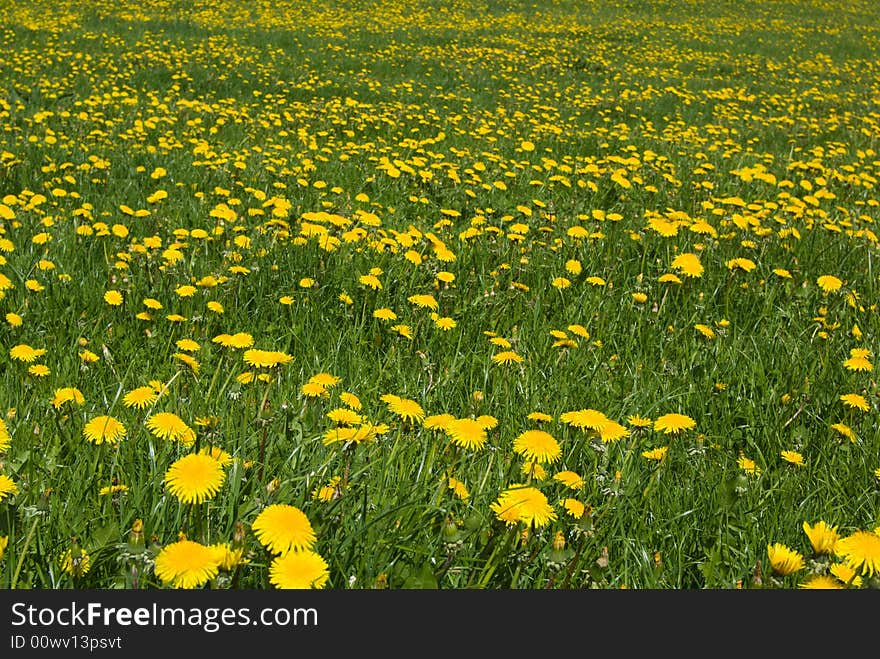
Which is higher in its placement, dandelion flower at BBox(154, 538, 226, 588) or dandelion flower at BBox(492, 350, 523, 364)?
dandelion flower at BBox(154, 538, 226, 588)

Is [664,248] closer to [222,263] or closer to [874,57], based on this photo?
[222,263]

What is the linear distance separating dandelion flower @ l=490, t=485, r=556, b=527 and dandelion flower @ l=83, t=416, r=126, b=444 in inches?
31.8

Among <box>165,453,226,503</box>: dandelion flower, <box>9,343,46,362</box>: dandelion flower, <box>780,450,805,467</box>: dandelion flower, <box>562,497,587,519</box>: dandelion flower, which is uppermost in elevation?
<box>165,453,226,503</box>: dandelion flower

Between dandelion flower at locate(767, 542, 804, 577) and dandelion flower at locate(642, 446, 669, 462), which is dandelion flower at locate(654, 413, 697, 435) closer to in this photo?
dandelion flower at locate(642, 446, 669, 462)

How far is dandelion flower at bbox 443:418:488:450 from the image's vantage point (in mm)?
1552

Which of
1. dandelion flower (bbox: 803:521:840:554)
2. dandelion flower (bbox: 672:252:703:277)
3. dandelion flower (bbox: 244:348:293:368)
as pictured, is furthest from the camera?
dandelion flower (bbox: 672:252:703:277)

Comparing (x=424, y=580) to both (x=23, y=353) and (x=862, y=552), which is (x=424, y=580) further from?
(x=23, y=353)

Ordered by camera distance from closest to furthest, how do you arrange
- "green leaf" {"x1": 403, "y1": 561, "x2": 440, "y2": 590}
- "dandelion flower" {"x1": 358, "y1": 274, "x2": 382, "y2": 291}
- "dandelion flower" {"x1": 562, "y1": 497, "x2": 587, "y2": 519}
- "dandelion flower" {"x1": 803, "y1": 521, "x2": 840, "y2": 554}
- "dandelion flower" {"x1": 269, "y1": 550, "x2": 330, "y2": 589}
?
"dandelion flower" {"x1": 269, "y1": 550, "x2": 330, "y2": 589}, "dandelion flower" {"x1": 803, "y1": 521, "x2": 840, "y2": 554}, "green leaf" {"x1": 403, "y1": 561, "x2": 440, "y2": 590}, "dandelion flower" {"x1": 562, "y1": 497, "x2": 587, "y2": 519}, "dandelion flower" {"x1": 358, "y1": 274, "x2": 382, "y2": 291}

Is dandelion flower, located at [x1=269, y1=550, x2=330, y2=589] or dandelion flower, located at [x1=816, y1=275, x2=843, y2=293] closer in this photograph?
dandelion flower, located at [x1=269, y1=550, x2=330, y2=589]

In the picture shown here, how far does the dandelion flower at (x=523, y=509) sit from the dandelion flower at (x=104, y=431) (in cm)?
81

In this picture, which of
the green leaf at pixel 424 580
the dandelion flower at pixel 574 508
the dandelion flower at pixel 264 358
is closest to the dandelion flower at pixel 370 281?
the dandelion flower at pixel 264 358

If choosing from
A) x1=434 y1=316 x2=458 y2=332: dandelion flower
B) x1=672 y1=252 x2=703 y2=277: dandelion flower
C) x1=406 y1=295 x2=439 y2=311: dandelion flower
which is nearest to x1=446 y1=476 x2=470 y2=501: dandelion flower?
x1=434 y1=316 x2=458 y2=332: dandelion flower

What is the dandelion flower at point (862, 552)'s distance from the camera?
119 cm

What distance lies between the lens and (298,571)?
3.66ft
